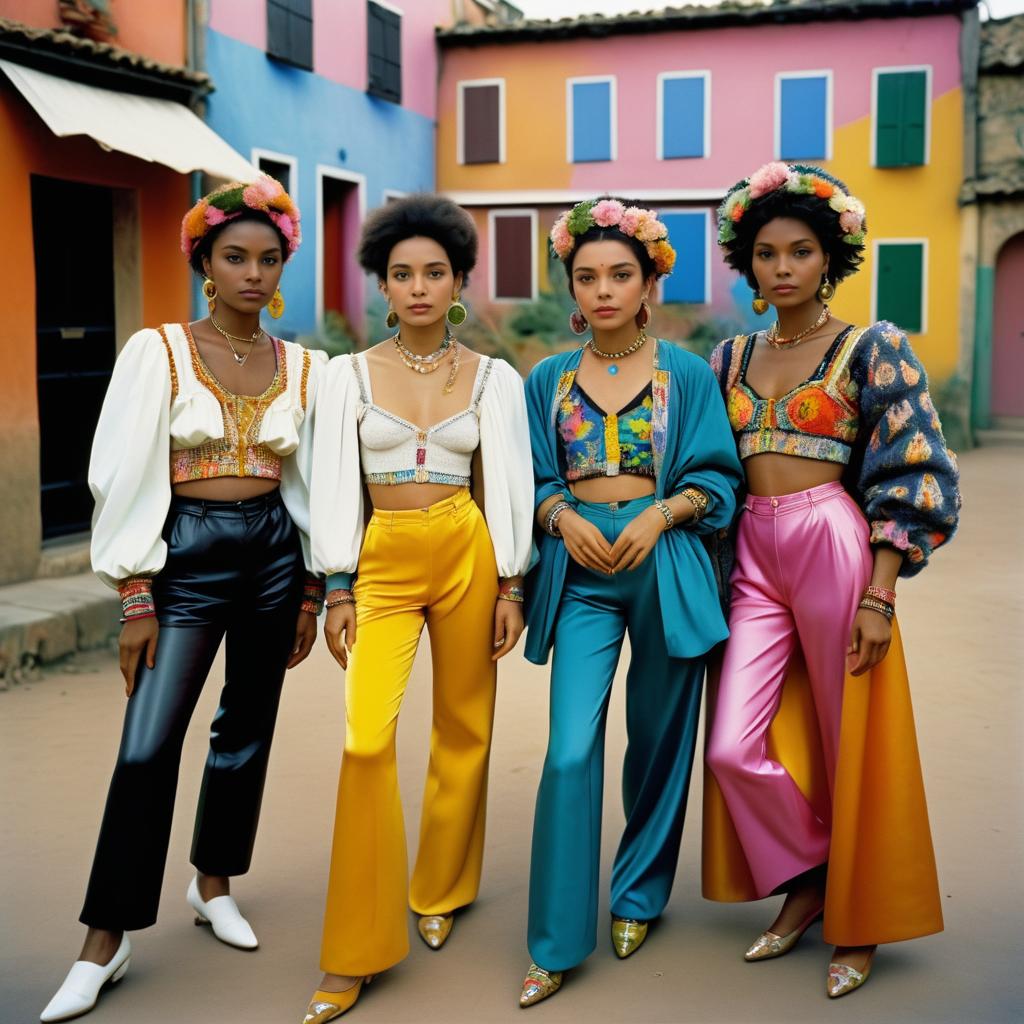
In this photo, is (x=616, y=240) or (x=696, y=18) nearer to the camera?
(x=616, y=240)

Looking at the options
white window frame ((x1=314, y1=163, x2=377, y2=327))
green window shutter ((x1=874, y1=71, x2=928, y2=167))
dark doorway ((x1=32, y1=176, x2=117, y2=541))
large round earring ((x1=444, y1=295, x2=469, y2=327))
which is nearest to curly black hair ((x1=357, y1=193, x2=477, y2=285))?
large round earring ((x1=444, y1=295, x2=469, y2=327))

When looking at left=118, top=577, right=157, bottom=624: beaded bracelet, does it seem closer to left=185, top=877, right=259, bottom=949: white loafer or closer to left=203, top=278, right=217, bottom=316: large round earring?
left=203, top=278, right=217, bottom=316: large round earring

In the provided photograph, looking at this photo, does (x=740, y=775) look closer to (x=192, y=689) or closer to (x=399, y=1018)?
(x=399, y=1018)

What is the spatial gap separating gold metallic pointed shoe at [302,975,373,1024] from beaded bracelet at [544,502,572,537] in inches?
49.8

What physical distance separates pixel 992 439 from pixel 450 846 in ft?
50.1

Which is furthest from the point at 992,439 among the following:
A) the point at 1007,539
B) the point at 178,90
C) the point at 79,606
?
the point at 79,606

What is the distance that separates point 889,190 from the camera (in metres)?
17.1

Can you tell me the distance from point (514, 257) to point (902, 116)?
5.40 metres

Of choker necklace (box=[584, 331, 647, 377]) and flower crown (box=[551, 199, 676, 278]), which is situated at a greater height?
flower crown (box=[551, 199, 676, 278])

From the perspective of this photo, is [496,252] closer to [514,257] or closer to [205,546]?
[514,257]

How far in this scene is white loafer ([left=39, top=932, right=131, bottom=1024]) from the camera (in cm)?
316

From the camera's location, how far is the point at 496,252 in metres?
17.9

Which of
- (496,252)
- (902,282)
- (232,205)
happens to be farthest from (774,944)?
(496,252)

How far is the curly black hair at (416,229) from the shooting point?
3455mm
